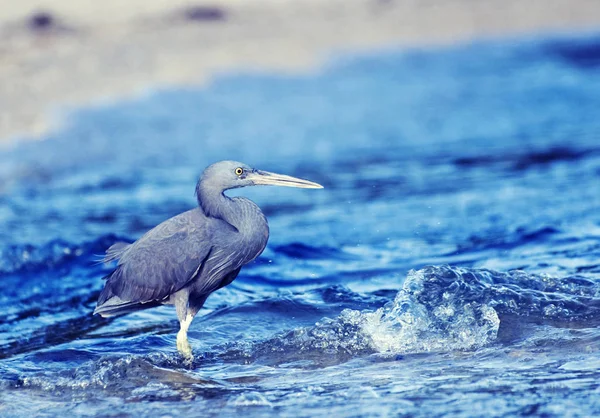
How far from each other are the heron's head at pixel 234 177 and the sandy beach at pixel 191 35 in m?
7.91

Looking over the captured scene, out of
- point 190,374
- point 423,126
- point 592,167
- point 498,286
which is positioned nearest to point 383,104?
point 423,126

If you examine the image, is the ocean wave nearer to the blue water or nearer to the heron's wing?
the blue water

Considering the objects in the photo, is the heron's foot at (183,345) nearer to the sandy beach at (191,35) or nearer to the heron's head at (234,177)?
the heron's head at (234,177)

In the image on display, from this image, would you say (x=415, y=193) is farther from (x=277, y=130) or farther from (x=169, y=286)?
(x=169, y=286)

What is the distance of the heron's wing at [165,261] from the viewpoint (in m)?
6.25

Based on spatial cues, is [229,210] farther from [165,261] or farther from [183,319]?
[183,319]

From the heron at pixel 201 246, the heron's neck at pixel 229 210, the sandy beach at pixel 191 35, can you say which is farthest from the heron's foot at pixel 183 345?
the sandy beach at pixel 191 35

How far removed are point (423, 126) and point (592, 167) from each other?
3.21 meters

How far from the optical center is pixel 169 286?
248 inches

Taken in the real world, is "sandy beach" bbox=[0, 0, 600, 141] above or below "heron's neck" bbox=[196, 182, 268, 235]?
above

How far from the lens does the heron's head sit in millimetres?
6293

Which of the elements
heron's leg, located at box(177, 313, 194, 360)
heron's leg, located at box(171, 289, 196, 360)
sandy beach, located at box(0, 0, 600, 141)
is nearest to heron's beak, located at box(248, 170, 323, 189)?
heron's leg, located at box(171, 289, 196, 360)

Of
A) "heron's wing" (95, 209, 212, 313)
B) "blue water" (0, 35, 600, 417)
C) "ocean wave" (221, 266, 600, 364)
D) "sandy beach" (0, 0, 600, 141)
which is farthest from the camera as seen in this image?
"sandy beach" (0, 0, 600, 141)

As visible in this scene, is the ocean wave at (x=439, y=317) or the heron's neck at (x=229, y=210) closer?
the ocean wave at (x=439, y=317)
